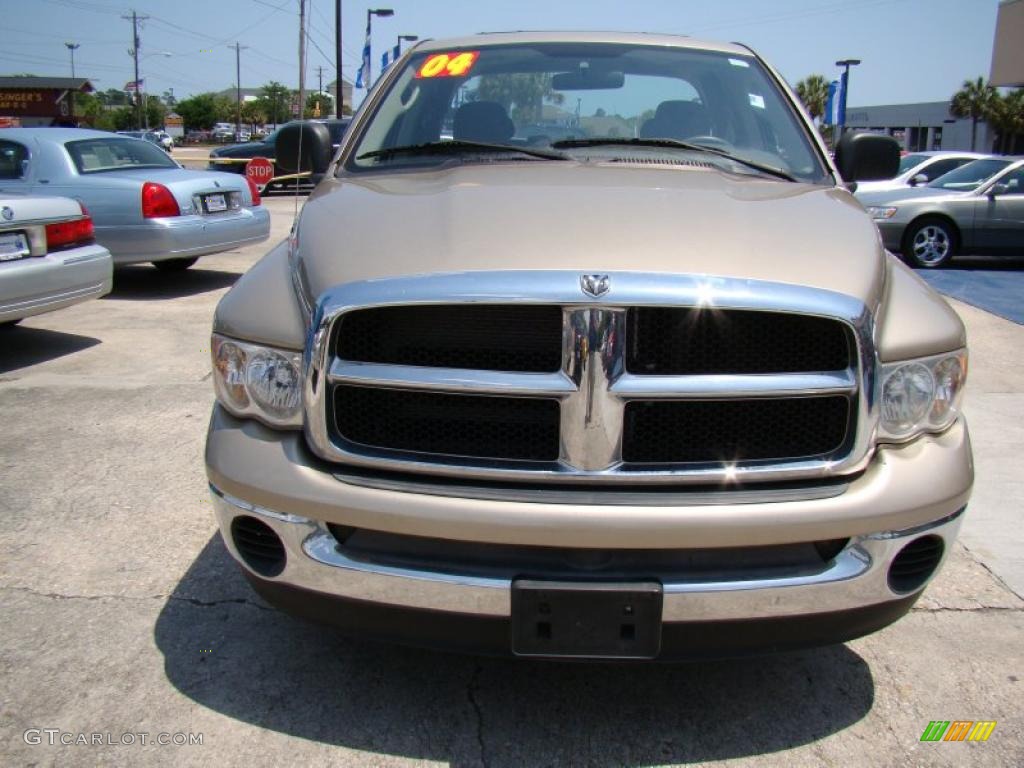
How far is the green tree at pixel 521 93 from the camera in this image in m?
3.48

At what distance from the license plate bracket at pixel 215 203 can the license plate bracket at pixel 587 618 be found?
8.16 metres

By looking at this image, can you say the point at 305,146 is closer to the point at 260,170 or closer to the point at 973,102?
the point at 260,170

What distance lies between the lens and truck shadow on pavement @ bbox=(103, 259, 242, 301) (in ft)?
29.5

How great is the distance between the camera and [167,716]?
240cm

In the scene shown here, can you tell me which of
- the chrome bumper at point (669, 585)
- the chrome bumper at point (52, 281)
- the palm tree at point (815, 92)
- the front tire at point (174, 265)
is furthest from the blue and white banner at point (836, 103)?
the palm tree at point (815, 92)

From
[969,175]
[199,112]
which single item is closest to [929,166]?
[969,175]

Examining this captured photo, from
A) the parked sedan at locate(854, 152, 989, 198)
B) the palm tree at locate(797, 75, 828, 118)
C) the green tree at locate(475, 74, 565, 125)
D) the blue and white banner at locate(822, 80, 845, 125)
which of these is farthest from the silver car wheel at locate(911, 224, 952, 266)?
the palm tree at locate(797, 75, 828, 118)

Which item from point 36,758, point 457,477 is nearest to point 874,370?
point 457,477

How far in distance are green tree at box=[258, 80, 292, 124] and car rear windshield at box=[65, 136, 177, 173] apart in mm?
107051

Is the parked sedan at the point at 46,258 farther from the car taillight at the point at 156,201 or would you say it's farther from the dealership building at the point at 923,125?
the dealership building at the point at 923,125

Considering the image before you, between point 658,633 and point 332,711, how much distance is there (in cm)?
99

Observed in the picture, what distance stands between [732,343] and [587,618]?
2.34 feet

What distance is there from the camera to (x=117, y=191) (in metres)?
8.61

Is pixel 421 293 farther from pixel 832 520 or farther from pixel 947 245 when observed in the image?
pixel 947 245
